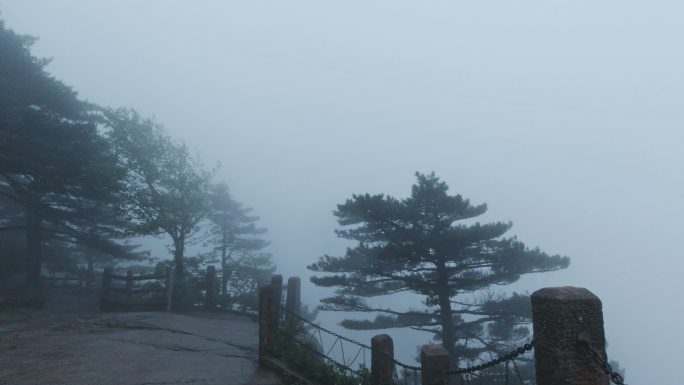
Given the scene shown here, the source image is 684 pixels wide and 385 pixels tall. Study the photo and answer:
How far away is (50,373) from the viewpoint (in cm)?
750

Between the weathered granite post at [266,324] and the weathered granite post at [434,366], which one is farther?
the weathered granite post at [266,324]

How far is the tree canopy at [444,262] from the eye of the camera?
47.4 ft

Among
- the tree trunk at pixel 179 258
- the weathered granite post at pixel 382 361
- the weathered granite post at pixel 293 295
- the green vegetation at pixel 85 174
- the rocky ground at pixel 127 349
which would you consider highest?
the green vegetation at pixel 85 174

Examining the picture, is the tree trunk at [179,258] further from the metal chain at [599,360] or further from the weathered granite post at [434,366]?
the metal chain at [599,360]

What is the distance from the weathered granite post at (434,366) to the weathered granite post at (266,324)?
486cm

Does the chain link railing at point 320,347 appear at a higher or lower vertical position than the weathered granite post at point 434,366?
lower

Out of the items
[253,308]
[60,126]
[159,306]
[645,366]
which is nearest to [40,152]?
[60,126]

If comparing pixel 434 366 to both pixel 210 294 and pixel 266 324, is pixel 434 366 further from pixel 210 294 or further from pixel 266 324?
pixel 210 294

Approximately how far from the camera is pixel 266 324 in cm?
887

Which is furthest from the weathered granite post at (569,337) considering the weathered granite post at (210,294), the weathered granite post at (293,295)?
the weathered granite post at (210,294)

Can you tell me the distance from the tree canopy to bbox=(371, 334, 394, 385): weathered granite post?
8404 mm

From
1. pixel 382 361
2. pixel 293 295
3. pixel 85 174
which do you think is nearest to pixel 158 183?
pixel 85 174

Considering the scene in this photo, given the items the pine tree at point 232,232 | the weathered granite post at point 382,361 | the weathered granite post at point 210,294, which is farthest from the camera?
the pine tree at point 232,232

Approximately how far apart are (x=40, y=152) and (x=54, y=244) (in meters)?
9.62
